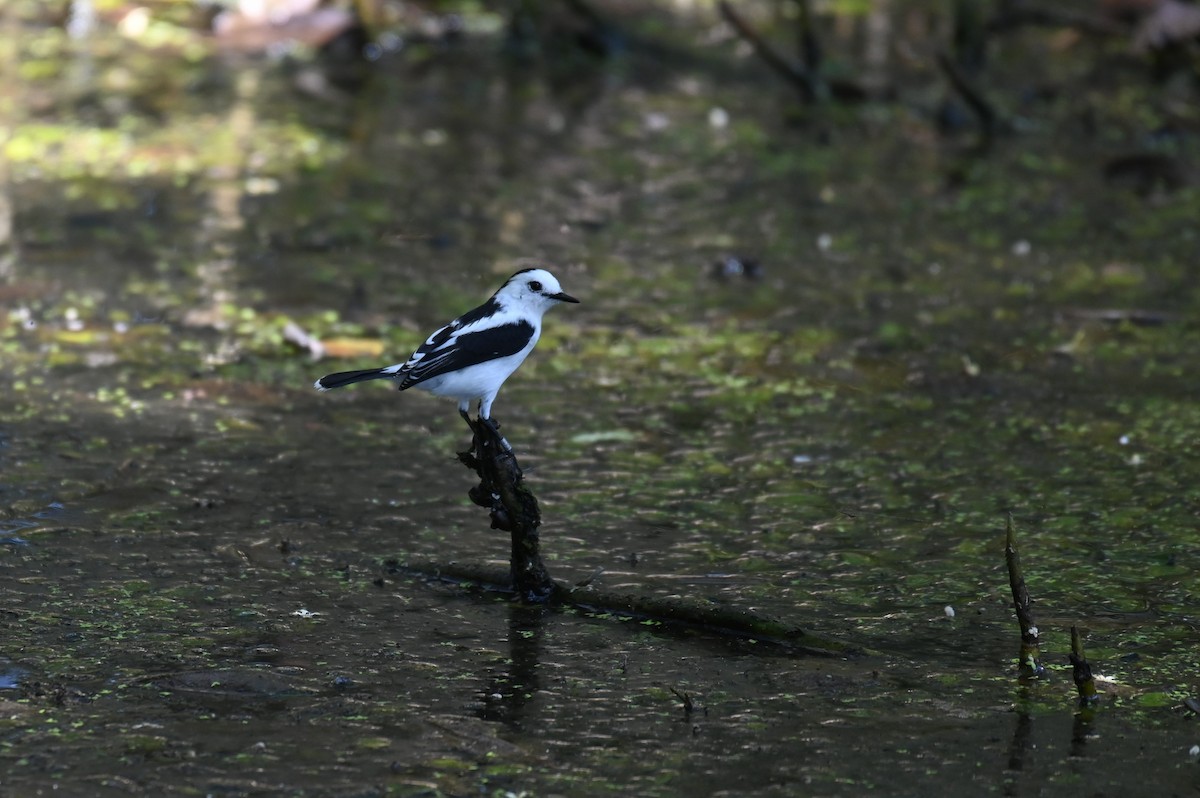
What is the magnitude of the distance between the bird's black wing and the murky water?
59 centimetres

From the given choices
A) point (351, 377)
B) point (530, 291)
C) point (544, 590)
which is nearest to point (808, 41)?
point (530, 291)

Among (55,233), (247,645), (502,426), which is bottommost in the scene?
(55,233)

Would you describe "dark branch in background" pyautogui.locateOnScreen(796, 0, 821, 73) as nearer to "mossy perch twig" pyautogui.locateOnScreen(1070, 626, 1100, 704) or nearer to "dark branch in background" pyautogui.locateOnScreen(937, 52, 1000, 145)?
"dark branch in background" pyautogui.locateOnScreen(937, 52, 1000, 145)

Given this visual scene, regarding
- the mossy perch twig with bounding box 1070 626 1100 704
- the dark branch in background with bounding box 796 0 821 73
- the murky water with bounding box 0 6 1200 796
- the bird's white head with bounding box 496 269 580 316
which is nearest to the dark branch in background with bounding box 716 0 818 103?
the dark branch in background with bounding box 796 0 821 73

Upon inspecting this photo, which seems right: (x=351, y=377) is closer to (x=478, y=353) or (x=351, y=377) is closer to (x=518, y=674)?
(x=478, y=353)

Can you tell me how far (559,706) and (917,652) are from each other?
3.59ft

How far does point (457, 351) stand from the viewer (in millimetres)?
5414

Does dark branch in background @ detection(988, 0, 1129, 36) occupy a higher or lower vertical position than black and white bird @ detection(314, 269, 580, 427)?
lower

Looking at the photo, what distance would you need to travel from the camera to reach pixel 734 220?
965 cm

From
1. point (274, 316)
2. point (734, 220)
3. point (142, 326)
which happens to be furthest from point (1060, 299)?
point (142, 326)

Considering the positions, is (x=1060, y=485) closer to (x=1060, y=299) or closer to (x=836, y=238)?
(x=1060, y=299)

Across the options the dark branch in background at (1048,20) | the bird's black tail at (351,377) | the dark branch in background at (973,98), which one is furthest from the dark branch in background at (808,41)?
the bird's black tail at (351,377)

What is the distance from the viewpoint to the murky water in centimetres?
425

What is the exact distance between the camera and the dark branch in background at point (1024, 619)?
4.40 m
